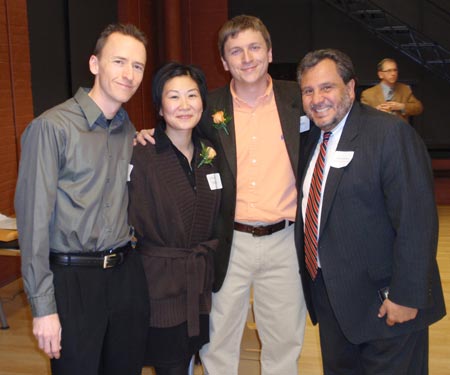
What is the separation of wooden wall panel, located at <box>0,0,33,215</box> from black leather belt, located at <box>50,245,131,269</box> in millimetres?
3346

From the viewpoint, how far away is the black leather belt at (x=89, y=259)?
199 centimetres

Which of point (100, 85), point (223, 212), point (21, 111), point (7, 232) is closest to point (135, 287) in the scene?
point (223, 212)

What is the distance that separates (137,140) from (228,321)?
95 cm

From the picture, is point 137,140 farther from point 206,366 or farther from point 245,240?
point 206,366

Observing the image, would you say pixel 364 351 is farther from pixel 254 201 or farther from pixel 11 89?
pixel 11 89

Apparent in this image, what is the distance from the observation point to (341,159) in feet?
7.12

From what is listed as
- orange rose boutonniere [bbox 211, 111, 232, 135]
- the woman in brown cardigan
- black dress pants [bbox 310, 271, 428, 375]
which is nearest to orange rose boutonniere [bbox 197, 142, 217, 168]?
the woman in brown cardigan

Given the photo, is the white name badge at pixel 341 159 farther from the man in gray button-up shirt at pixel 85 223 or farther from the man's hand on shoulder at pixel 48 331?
the man's hand on shoulder at pixel 48 331

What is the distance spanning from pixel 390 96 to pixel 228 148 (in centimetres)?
461

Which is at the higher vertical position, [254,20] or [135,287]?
[254,20]

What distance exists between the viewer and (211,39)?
33.8ft

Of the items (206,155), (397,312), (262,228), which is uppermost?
(206,155)

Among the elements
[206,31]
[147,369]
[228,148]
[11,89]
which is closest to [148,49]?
[206,31]

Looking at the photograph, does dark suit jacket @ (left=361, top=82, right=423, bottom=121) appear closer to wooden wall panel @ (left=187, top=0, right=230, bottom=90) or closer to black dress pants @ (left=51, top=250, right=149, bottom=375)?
wooden wall panel @ (left=187, top=0, right=230, bottom=90)
